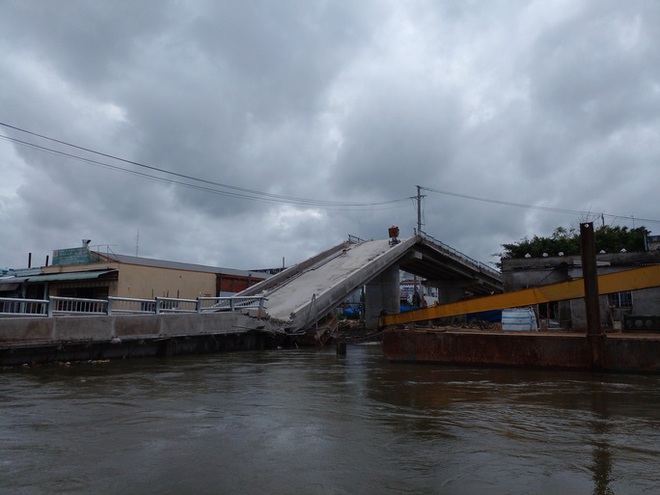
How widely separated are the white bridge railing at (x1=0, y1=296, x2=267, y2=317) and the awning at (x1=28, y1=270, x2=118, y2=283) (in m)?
2.07

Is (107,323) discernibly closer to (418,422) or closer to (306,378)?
(306,378)

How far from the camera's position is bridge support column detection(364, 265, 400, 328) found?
129 feet

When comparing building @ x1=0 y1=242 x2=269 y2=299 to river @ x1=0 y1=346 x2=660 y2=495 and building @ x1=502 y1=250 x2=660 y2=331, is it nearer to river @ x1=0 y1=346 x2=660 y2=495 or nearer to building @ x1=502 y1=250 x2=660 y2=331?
river @ x1=0 y1=346 x2=660 y2=495

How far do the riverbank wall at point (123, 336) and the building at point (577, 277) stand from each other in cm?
1420

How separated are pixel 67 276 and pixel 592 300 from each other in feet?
111

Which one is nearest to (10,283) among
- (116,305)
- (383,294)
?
(116,305)

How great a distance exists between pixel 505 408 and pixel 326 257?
29037mm

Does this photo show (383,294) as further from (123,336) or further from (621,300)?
(123,336)

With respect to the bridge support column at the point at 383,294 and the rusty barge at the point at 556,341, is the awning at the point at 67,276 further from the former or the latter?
the rusty barge at the point at 556,341

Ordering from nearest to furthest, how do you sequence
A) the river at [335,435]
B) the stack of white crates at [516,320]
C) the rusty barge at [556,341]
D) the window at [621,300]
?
the river at [335,435] → the rusty barge at [556,341] → the stack of white crates at [516,320] → the window at [621,300]

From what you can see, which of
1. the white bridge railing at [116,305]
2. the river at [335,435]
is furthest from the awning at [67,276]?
the river at [335,435]

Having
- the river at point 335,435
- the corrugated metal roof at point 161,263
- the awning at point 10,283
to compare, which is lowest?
the river at point 335,435

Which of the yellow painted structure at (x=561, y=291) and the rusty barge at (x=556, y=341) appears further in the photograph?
the yellow painted structure at (x=561, y=291)

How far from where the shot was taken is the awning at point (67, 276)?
33159mm
